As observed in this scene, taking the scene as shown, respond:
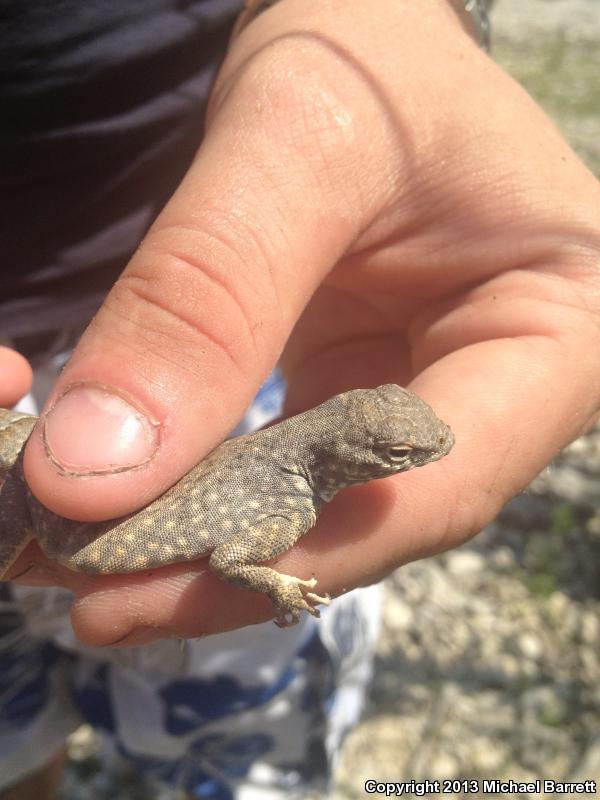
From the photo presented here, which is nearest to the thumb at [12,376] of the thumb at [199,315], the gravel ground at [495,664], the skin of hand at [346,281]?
the skin of hand at [346,281]

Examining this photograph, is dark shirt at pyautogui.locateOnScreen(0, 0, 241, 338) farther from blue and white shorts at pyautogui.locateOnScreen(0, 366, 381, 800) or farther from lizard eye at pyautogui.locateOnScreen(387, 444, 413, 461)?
lizard eye at pyautogui.locateOnScreen(387, 444, 413, 461)

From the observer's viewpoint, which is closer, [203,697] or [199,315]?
[199,315]

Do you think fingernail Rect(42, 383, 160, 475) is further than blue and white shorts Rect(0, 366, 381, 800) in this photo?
No

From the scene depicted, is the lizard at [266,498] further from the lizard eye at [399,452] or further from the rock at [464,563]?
the rock at [464,563]

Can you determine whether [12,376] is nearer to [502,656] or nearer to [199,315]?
[199,315]

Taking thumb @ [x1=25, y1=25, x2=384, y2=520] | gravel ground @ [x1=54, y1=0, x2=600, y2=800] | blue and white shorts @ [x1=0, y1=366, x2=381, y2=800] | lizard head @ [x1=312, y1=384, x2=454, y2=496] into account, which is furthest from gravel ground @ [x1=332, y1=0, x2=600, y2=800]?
thumb @ [x1=25, y1=25, x2=384, y2=520]

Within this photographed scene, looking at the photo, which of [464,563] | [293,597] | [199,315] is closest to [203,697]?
[293,597]
